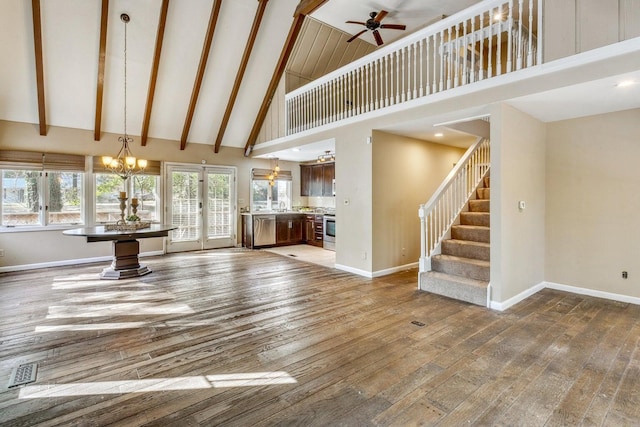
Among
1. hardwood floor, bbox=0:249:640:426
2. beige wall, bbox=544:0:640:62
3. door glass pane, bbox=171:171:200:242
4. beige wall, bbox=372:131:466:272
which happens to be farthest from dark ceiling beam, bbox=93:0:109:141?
beige wall, bbox=544:0:640:62

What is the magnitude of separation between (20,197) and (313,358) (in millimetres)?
6907

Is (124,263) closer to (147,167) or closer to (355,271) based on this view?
(147,167)

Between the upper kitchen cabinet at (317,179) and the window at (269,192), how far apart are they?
0.47 m

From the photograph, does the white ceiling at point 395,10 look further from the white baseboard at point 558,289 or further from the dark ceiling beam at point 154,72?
the white baseboard at point 558,289

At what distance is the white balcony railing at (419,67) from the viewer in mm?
4305

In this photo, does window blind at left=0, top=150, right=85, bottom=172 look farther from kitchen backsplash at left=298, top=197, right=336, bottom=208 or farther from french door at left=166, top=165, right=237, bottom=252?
kitchen backsplash at left=298, top=197, right=336, bottom=208

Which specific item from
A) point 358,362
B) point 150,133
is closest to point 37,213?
point 150,133

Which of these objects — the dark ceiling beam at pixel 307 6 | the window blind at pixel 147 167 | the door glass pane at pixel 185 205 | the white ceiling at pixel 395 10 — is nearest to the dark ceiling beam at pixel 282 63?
the dark ceiling beam at pixel 307 6

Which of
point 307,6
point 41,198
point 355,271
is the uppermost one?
point 307,6

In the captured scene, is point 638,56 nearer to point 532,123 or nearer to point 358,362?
point 532,123

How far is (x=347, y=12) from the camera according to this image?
21.9 ft

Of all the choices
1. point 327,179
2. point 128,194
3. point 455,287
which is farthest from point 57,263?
point 455,287

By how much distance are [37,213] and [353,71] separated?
6.74 metres

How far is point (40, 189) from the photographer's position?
21.1 ft
